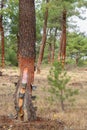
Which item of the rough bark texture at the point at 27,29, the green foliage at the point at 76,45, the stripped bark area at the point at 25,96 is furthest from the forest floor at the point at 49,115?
the green foliage at the point at 76,45

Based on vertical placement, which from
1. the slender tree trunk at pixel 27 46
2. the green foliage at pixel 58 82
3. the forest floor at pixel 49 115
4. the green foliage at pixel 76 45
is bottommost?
the green foliage at pixel 76 45

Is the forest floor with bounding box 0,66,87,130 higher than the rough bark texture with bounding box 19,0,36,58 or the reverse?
the reverse

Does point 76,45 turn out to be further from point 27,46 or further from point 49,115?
point 27,46

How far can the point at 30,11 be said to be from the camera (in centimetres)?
844

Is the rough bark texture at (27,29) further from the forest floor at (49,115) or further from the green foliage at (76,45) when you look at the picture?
the green foliage at (76,45)

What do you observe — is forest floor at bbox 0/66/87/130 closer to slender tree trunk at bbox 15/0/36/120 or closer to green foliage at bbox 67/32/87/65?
slender tree trunk at bbox 15/0/36/120

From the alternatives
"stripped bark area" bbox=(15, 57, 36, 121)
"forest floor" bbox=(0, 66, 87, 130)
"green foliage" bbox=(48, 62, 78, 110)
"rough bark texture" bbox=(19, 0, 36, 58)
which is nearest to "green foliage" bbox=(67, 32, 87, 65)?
"forest floor" bbox=(0, 66, 87, 130)

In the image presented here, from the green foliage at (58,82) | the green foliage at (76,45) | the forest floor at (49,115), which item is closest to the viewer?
the forest floor at (49,115)

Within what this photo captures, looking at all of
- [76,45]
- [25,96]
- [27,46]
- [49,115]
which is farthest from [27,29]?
[76,45]

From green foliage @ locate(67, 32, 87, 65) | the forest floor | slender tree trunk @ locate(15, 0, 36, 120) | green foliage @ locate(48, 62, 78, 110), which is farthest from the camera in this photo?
green foliage @ locate(67, 32, 87, 65)

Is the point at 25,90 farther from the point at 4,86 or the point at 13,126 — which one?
the point at 4,86

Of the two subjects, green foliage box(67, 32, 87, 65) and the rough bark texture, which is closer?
the rough bark texture

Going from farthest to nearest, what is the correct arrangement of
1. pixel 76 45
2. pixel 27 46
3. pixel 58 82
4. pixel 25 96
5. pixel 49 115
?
pixel 76 45
pixel 58 82
pixel 49 115
pixel 27 46
pixel 25 96

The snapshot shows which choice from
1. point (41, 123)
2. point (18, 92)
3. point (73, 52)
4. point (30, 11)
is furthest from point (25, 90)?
point (73, 52)
